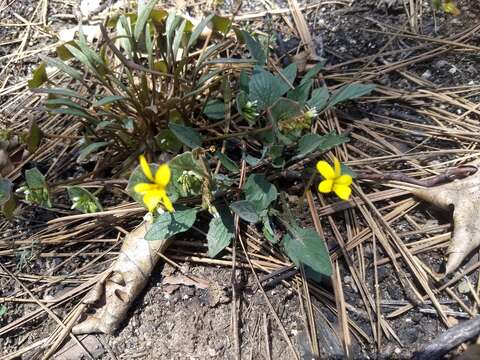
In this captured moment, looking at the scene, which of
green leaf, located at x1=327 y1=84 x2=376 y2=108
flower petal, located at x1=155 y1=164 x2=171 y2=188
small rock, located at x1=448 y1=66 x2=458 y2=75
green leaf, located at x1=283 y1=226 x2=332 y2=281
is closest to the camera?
flower petal, located at x1=155 y1=164 x2=171 y2=188

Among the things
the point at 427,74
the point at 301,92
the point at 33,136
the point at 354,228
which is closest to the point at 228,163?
the point at 301,92

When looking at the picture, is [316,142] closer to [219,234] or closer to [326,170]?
[326,170]

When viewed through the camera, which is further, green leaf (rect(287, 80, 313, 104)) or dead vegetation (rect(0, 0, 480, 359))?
green leaf (rect(287, 80, 313, 104))

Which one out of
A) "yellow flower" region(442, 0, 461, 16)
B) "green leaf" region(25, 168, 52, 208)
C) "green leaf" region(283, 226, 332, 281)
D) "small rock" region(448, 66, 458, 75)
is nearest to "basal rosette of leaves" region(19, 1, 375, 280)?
"green leaf" region(283, 226, 332, 281)

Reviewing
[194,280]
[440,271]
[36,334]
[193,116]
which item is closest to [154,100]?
[193,116]

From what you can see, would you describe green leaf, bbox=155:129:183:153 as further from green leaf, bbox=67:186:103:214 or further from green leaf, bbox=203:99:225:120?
green leaf, bbox=67:186:103:214

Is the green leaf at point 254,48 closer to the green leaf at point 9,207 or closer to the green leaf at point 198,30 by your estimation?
the green leaf at point 198,30
